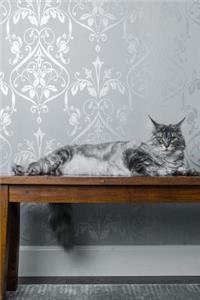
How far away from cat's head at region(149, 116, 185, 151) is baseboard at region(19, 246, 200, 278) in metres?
0.58

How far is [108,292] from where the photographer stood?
6.55ft

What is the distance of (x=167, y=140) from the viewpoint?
76.5 inches

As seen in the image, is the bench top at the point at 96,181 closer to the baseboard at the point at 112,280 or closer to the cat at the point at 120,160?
the cat at the point at 120,160

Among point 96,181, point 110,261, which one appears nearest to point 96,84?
point 96,181

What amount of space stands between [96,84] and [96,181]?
2.21 feet

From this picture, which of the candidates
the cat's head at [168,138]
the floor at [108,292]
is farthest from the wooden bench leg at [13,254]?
the cat's head at [168,138]

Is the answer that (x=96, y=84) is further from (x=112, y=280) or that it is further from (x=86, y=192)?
(x=112, y=280)

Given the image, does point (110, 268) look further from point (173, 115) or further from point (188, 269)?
point (173, 115)

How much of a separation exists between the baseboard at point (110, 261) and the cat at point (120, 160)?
22 cm

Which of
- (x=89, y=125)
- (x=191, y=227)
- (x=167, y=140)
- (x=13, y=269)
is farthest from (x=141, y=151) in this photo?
(x=13, y=269)

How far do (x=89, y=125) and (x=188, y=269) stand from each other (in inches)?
33.1

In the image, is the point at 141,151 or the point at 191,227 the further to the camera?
the point at 191,227

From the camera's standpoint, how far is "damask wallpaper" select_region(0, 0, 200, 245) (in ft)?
7.42

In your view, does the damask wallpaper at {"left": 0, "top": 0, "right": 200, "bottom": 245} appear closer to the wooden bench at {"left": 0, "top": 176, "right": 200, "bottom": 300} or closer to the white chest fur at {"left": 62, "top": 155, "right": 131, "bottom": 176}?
the white chest fur at {"left": 62, "top": 155, "right": 131, "bottom": 176}
